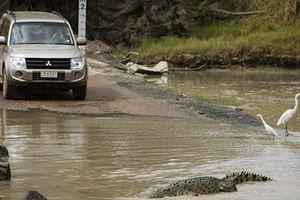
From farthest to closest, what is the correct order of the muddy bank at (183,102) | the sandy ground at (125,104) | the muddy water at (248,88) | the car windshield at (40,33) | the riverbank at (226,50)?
the riverbank at (226,50) < the muddy water at (248,88) < the car windshield at (40,33) < the sandy ground at (125,104) < the muddy bank at (183,102)

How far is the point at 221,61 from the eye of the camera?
3178cm

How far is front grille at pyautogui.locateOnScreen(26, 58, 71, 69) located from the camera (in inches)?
688

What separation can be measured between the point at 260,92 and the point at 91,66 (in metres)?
5.50

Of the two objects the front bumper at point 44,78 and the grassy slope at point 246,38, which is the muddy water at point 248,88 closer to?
the grassy slope at point 246,38

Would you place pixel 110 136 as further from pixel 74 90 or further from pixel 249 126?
pixel 74 90

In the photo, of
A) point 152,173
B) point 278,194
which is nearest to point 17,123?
point 152,173

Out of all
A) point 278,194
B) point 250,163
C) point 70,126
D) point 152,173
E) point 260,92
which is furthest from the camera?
point 260,92

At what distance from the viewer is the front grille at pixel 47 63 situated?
17469mm

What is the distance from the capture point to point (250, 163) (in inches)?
446

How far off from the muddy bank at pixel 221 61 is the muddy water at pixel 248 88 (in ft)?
1.89

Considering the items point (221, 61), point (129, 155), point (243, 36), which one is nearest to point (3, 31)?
point (129, 155)

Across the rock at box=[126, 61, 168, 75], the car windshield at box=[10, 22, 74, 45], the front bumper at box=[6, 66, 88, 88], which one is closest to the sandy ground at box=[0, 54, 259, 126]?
the front bumper at box=[6, 66, 88, 88]

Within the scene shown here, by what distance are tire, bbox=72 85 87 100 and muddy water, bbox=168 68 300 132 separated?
3594 mm

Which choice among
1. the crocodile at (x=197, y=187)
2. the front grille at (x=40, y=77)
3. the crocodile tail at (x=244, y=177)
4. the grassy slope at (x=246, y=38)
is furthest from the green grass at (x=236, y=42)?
the crocodile at (x=197, y=187)
